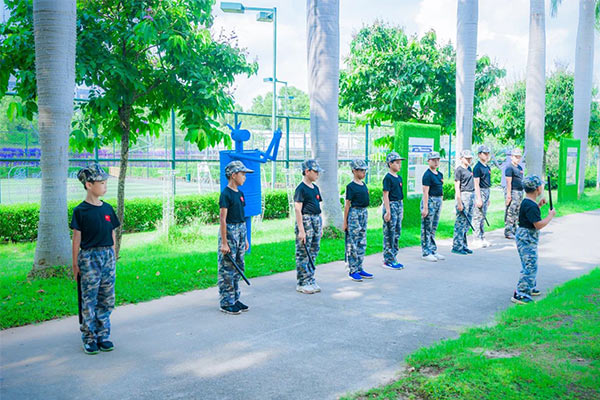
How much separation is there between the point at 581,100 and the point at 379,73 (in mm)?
10328

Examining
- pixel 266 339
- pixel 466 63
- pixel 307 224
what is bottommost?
pixel 266 339

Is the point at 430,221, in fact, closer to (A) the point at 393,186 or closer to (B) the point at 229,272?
(A) the point at 393,186

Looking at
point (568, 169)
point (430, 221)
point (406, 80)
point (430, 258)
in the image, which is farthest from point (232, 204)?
point (568, 169)

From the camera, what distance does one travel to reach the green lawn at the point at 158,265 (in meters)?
6.42

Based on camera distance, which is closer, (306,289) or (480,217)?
(306,289)

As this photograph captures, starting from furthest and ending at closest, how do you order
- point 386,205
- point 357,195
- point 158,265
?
point 158,265
point 386,205
point 357,195

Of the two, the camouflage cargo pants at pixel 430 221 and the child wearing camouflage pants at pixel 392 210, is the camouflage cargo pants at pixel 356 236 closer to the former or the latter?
the child wearing camouflage pants at pixel 392 210

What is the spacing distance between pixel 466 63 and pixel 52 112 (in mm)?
10879

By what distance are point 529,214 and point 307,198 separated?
290 centimetres

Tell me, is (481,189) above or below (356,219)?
above

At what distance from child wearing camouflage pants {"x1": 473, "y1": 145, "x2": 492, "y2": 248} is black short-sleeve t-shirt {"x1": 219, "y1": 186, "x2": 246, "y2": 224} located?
240 inches

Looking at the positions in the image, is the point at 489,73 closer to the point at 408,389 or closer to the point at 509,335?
the point at 509,335

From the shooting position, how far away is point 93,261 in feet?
16.8

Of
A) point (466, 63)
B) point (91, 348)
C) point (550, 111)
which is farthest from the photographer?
point (550, 111)
